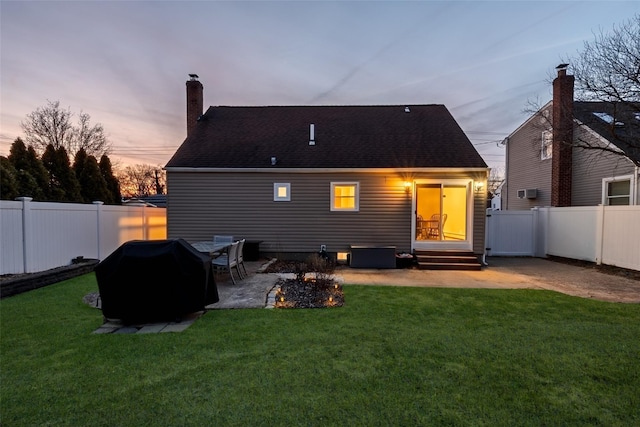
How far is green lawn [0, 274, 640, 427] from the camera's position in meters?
2.41

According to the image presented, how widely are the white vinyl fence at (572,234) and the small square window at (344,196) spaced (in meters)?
5.98

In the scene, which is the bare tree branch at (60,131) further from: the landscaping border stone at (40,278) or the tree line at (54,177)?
the landscaping border stone at (40,278)

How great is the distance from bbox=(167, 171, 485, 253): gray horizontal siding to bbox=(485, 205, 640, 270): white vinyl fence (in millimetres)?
4086

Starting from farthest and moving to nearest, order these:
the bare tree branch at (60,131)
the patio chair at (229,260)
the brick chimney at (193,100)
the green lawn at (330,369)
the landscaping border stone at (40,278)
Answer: the bare tree branch at (60,131) < the brick chimney at (193,100) < the patio chair at (229,260) < the landscaping border stone at (40,278) < the green lawn at (330,369)

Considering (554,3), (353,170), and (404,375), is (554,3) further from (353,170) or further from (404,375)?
(404,375)

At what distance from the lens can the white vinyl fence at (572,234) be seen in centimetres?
856

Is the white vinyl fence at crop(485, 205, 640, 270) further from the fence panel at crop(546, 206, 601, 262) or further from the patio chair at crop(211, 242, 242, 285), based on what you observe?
the patio chair at crop(211, 242, 242, 285)

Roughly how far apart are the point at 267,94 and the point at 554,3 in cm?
1271

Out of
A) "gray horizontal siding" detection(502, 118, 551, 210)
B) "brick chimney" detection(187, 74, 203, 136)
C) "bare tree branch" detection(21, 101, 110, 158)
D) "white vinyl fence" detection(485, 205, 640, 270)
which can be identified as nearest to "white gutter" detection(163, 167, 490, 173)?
"brick chimney" detection(187, 74, 203, 136)

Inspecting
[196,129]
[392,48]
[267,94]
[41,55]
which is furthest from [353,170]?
[41,55]

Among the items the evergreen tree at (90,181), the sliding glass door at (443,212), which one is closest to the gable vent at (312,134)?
the sliding glass door at (443,212)

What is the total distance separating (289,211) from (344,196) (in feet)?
6.62

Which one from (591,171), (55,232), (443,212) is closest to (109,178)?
(55,232)

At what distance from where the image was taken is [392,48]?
12336 mm
